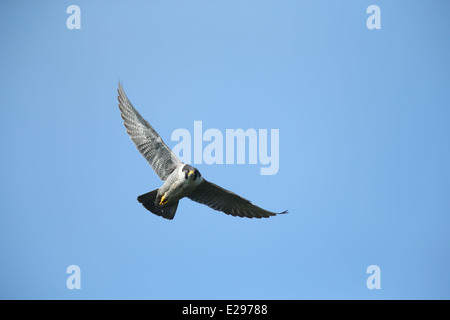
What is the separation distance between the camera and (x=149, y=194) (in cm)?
1174

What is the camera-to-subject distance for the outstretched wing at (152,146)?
1187 cm

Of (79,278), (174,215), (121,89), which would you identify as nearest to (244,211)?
(174,215)

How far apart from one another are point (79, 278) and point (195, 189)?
5.14m

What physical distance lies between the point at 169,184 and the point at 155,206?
2.28 ft

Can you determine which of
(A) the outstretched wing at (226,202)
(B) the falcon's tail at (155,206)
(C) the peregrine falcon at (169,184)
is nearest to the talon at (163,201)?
(C) the peregrine falcon at (169,184)

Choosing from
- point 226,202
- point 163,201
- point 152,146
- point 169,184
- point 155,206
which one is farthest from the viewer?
point 226,202

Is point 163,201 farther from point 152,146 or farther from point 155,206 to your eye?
point 152,146

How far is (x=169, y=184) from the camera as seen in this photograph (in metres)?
11.5

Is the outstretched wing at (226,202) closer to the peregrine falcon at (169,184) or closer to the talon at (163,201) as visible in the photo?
the peregrine falcon at (169,184)

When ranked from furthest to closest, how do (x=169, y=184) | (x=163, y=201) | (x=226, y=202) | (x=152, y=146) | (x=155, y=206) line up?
(x=226, y=202) → (x=152, y=146) → (x=155, y=206) → (x=163, y=201) → (x=169, y=184)

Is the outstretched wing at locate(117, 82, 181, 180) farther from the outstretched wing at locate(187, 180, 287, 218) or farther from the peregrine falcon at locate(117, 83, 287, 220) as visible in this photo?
the outstretched wing at locate(187, 180, 287, 218)

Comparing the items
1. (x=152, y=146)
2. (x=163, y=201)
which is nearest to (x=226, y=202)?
(x=163, y=201)

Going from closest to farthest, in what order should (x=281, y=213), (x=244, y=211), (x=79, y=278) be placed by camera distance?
1. (x=281, y=213)
2. (x=244, y=211)
3. (x=79, y=278)
